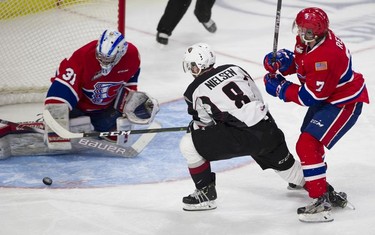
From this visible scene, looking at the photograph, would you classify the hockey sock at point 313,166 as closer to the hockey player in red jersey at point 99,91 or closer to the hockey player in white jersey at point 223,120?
the hockey player in white jersey at point 223,120

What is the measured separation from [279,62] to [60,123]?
1.05 metres

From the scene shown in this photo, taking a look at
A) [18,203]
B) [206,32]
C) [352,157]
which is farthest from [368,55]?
[18,203]

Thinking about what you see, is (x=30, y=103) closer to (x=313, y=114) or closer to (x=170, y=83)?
(x=170, y=83)

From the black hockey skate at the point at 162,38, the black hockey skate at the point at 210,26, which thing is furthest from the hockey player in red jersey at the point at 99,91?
the black hockey skate at the point at 210,26

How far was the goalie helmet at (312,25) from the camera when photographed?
2961mm

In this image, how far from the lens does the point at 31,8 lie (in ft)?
16.1

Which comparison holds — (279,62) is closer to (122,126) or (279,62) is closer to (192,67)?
(192,67)

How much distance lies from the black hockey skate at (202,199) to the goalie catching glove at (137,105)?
30.0 inches

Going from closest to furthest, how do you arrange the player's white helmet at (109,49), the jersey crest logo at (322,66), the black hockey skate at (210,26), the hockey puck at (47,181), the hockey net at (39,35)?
the jersey crest logo at (322,66)
the hockey puck at (47,181)
the player's white helmet at (109,49)
the hockey net at (39,35)
the black hockey skate at (210,26)

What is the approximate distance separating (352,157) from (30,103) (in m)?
1.82

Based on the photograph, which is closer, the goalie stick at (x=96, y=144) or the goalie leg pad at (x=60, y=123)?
the goalie leg pad at (x=60, y=123)

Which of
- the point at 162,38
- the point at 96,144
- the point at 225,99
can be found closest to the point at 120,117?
the point at 96,144

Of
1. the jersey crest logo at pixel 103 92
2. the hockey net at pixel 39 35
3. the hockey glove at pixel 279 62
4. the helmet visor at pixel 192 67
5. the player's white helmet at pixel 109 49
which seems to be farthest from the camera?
the hockey net at pixel 39 35

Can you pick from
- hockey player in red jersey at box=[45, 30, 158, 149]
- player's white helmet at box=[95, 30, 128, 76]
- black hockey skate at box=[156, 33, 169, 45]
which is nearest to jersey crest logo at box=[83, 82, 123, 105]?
hockey player in red jersey at box=[45, 30, 158, 149]
